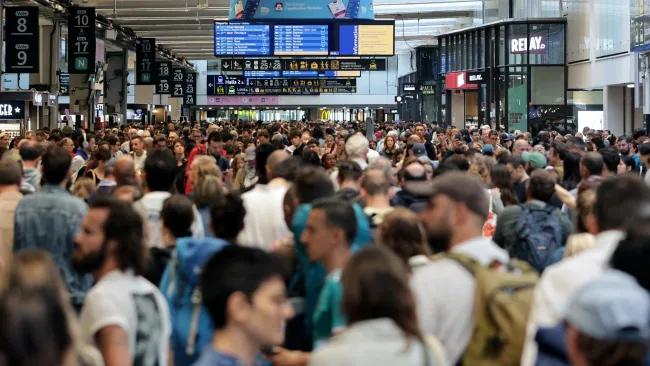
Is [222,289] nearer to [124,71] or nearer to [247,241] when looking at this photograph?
[247,241]

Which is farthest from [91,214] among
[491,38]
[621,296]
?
[491,38]

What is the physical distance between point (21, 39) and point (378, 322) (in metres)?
22.4

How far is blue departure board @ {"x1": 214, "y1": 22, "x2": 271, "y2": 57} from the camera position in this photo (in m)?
24.3

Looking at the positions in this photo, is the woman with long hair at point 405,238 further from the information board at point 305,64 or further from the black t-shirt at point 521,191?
the information board at point 305,64

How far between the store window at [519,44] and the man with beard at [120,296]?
29.9m

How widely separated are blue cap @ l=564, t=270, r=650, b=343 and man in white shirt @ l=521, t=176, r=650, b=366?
2.50 feet

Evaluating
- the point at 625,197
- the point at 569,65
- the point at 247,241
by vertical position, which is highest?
the point at 569,65

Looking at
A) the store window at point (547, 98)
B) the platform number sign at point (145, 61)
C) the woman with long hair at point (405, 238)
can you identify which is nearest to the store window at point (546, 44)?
the store window at point (547, 98)

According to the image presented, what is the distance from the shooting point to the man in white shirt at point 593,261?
381 centimetres

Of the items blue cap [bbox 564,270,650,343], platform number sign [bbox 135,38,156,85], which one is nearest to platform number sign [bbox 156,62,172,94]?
platform number sign [bbox 135,38,156,85]

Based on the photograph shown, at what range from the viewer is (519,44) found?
33344 millimetres

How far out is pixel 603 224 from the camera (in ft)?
14.1

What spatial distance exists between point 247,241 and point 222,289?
3.56 m

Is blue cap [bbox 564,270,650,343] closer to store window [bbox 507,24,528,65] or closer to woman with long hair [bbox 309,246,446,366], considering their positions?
woman with long hair [bbox 309,246,446,366]
